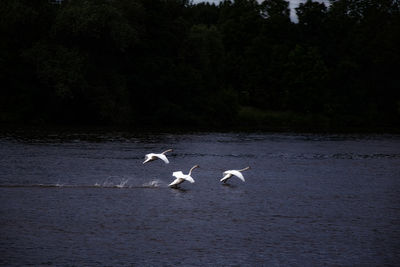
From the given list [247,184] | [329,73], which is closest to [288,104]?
[329,73]

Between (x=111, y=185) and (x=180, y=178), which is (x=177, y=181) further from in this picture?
(x=111, y=185)

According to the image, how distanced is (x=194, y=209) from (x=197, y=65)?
55.9m

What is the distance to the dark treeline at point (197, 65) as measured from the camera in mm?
67875

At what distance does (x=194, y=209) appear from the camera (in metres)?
27.6

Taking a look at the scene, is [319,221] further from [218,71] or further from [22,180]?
[218,71]

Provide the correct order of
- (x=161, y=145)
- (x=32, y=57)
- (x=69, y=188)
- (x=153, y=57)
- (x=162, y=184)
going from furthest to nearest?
(x=153, y=57) < (x=32, y=57) < (x=161, y=145) < (x=162, y=184) < (x=69, y=188)

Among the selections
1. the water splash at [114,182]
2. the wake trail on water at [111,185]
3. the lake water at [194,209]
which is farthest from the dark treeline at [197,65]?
the wake trail on water at [111,185]

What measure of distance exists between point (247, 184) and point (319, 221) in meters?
9.10

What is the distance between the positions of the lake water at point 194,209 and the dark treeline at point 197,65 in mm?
20307

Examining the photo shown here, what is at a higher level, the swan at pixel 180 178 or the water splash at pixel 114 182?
the water splash at pixel 114 182

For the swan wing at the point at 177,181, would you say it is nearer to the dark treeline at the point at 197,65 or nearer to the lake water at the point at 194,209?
the lake water at the point at 194,209

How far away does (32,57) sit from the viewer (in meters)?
66.1

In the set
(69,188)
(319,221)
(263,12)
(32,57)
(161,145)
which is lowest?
(319,221)

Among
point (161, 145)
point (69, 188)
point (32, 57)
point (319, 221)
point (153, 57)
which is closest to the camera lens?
point (319, 221)
